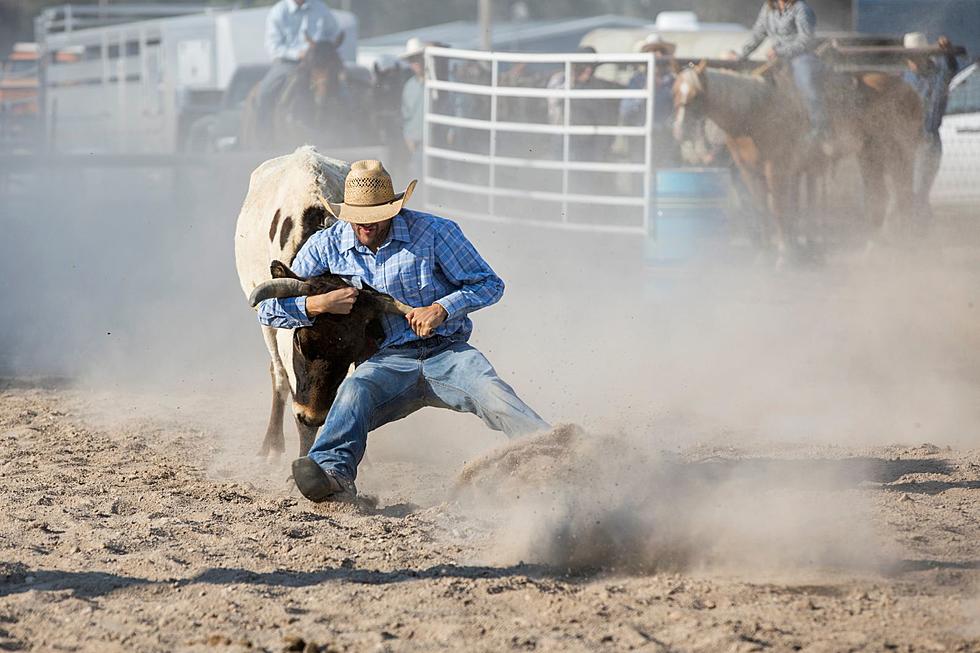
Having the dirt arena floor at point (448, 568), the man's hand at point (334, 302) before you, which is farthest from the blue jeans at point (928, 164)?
the man's hand at point (334, 302)

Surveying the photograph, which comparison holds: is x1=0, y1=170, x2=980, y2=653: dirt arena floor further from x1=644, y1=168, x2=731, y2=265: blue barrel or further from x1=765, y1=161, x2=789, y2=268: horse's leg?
x1=765, y1=161, x2=789, y2=268: horse's leg

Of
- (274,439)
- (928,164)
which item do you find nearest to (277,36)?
(928,164)

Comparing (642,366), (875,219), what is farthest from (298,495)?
(875,219)

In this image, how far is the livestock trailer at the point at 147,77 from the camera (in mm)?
19312

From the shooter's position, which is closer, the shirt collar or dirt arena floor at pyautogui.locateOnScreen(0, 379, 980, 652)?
dirt arena floor at pyautogui.locateOnScreen(0, 379, 980, 652)

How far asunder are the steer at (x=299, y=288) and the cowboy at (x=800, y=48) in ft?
23.6

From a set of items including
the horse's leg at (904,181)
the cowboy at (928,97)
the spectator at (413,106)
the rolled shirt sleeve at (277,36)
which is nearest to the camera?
the cowboy at (928,97)

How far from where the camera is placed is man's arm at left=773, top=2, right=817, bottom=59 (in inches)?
489

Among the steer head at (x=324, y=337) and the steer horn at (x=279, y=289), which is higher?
the steer horn at (x=279, y=289)

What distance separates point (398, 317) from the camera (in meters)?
5.44

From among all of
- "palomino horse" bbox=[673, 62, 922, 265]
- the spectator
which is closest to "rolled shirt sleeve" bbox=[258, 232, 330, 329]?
"palomino horse" bbox=[673, 62, 922, 265]

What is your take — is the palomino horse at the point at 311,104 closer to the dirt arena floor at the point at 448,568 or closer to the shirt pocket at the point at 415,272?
the dirt arena floor at the point at 448,568

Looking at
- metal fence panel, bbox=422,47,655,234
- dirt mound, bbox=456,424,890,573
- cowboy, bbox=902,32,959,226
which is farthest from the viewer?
cowboy, bbox=902,32,959,226

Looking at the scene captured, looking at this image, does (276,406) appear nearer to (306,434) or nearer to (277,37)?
(306,434)
